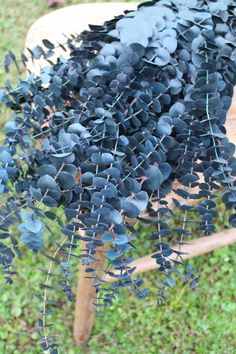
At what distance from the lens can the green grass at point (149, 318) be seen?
1.48m

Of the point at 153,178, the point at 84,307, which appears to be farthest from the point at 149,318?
the point at 153,178

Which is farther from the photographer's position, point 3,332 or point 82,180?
point 3,332

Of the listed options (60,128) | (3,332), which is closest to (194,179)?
(60,128)

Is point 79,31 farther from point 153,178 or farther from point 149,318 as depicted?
point 149,318

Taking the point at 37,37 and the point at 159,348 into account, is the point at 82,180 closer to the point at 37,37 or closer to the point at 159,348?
the point at 37,37

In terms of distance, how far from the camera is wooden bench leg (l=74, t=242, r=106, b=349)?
1136mm

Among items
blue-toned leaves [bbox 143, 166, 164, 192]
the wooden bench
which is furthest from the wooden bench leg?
blue-toned leaves [bbox 143, 166, 164, 192]

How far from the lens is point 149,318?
1.52m

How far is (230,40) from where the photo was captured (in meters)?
0.96

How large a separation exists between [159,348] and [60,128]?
822 mm

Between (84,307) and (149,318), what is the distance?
309 millimetres

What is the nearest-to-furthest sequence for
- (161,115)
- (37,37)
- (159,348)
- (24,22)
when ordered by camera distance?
(161,115) < (37,37) < (159,348) < (24,22)

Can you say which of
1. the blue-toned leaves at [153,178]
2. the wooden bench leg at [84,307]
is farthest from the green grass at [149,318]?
the blue-toned leaves at [153,178]

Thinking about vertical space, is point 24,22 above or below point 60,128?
below
